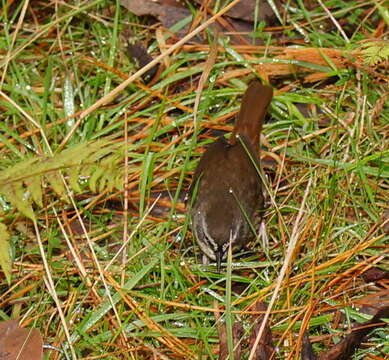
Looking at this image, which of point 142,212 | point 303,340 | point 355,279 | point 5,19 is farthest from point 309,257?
point 5,19

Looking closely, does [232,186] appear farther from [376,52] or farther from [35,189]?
[35,189]

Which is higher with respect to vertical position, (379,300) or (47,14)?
(47,14)

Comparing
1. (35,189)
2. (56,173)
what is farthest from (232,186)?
(35,189)

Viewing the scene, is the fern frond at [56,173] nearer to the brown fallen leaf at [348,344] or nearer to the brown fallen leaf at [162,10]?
the brown fallen leaf at [348,344]

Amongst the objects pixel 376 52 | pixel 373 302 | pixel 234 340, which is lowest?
pixel 373 302

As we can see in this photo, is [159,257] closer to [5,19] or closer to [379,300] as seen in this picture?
[379,300]

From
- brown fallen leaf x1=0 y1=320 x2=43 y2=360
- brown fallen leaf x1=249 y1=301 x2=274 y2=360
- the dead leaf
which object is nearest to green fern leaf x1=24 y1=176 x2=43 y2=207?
brown fallen leaf x1=0 y1=320 x2=43 y2=360
